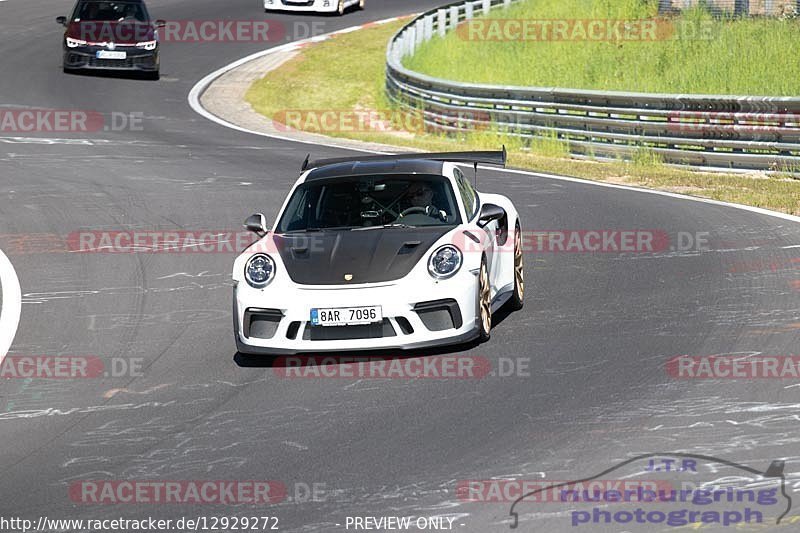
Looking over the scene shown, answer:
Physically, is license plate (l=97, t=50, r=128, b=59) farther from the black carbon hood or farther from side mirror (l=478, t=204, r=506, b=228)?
side mirror (l=478, t=204, r=506, b=228)

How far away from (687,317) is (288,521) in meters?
4.91

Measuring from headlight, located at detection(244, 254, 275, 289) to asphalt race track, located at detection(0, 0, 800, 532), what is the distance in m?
0.55

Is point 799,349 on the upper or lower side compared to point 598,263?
upper

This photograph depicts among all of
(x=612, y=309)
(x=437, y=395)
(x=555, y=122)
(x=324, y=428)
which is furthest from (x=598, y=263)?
(x=555, y=122)

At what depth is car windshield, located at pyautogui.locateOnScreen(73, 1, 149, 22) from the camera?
3114 cm

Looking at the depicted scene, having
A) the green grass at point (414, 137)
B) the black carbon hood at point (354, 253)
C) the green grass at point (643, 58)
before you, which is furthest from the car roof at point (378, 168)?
the green grass at point (643, 58)

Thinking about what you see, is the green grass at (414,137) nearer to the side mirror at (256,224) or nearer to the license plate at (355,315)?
the side mirror at (256,224)

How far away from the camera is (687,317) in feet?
34.0

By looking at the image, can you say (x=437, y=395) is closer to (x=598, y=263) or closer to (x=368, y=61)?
(x=598, y=263)

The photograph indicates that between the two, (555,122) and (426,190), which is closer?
(426,190)

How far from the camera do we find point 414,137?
26547 mm

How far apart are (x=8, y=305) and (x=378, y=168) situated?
328 cm
